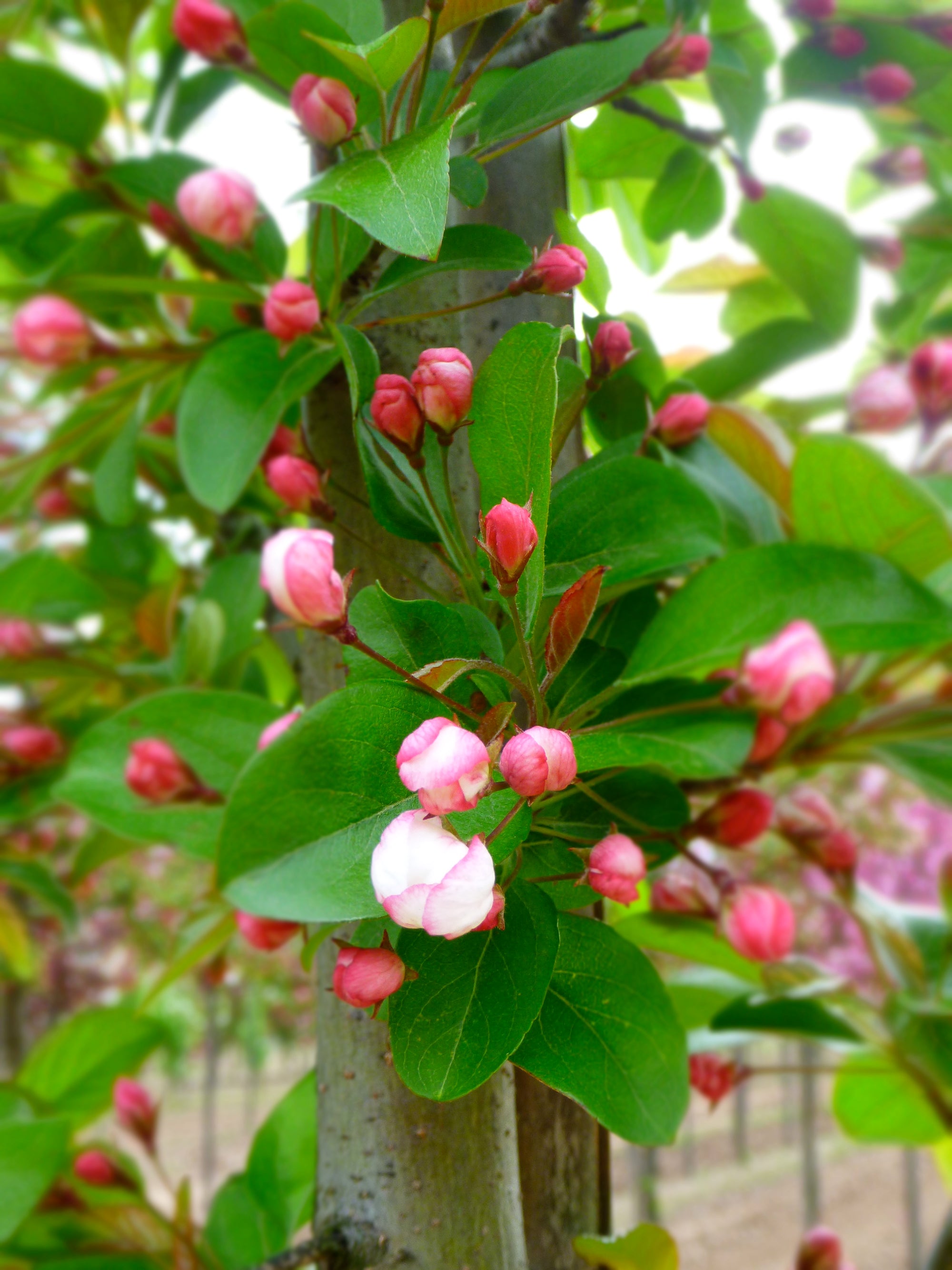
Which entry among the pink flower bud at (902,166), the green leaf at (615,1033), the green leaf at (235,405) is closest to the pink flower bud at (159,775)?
the green leaf at (235,405)

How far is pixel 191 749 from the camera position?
480mm

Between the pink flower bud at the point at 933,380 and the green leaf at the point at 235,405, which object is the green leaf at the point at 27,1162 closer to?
the green leaf at the point at 235,405

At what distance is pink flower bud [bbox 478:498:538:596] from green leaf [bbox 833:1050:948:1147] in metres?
0.65

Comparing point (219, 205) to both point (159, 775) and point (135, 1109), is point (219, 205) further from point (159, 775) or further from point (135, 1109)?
point (135, 1109)

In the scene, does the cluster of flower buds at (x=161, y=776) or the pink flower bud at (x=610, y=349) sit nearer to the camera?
the pink flower bud at (x=610, y=349)

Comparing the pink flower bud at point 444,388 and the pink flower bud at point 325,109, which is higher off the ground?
the pink flower bud at point 325,109

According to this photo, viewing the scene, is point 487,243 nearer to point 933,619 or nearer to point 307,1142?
point 933,619

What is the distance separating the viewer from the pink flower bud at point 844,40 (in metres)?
0.65

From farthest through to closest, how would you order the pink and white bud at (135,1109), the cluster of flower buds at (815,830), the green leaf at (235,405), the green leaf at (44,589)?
the green leaf at (44,589), the pink and white bud at (135,1109), the cluster of flower buds at (815,830), the green leaf at (235,405)

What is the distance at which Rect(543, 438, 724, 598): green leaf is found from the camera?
33 centimetres

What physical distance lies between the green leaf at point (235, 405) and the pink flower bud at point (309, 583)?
14cm

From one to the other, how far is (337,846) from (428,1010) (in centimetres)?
5

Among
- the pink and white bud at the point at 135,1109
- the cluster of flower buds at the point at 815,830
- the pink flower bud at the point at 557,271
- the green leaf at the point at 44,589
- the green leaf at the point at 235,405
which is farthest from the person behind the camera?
the green leaf at the point at 44,589

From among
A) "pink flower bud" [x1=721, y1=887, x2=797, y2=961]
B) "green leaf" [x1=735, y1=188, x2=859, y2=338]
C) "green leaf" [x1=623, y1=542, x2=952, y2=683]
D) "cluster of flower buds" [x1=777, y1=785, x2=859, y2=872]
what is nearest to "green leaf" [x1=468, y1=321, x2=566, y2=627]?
"green leaf" [x1=623, y1=542, x2=952, y2=683]
